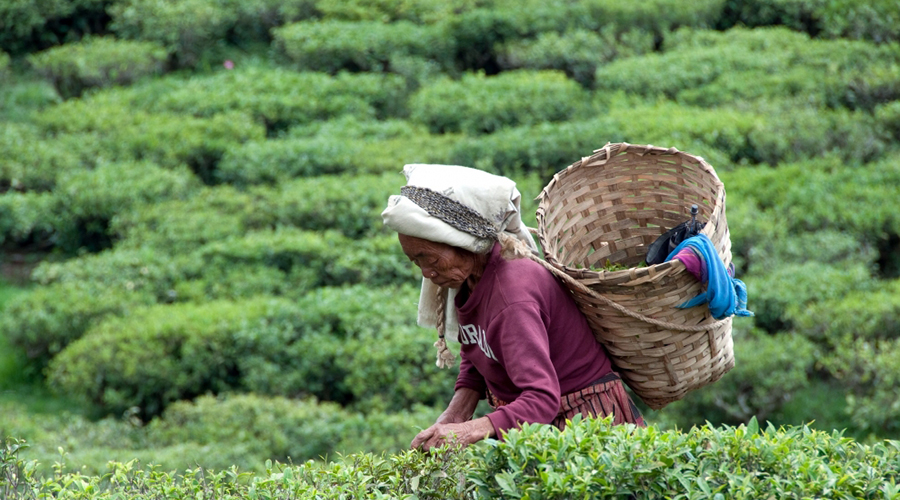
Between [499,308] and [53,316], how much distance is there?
5.10m

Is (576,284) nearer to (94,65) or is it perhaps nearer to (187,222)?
(187,222)

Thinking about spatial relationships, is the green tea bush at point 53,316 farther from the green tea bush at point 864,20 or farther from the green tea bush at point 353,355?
the green tea bush at point 864,20

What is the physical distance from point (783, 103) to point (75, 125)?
7.24 meters

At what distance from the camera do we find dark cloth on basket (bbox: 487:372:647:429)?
282 cm

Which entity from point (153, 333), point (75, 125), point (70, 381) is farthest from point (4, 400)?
Result: point (75, 125)

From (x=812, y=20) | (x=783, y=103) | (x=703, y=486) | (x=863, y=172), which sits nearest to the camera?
(x=703, y=486)

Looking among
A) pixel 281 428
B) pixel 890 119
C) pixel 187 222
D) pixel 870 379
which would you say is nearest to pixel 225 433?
pixel 281 428

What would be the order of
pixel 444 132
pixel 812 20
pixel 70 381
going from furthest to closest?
pixel 812 20
pixel 444 132
pixel 70 381

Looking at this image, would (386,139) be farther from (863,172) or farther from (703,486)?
(703,486)

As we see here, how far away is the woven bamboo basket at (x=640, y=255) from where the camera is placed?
264 cm

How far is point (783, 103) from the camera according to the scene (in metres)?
9.13

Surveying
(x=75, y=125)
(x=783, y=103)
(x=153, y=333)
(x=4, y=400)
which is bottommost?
(x=4, y=400)

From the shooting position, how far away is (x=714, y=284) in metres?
2.58

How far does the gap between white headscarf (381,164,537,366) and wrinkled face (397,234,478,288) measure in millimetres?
46
